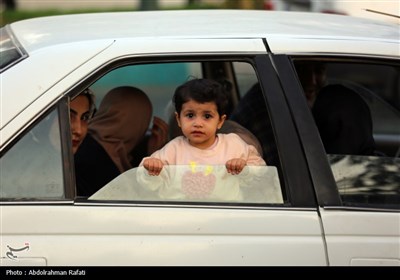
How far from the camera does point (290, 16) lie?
123 inches

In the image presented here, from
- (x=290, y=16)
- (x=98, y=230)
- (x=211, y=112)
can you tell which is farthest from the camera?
(x=290, y=16)

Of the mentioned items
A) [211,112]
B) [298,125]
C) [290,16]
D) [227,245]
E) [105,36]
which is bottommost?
[227,245]

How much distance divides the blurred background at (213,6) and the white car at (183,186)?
0.91 m

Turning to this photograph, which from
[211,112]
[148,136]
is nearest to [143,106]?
[148,136]

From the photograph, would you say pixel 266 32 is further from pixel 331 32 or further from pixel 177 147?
pixel 177 147

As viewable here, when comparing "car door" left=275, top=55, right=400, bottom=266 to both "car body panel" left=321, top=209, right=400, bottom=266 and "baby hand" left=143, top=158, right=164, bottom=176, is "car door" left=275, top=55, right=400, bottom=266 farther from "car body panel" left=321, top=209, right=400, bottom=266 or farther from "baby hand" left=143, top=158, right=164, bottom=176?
"baby hand" left=143, top=158, right=164, bottom=176

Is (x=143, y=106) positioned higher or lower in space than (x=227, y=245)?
higher

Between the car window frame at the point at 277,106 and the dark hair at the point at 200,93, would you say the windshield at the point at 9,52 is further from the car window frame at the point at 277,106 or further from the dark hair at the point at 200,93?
the dark hair at the point at 200,93

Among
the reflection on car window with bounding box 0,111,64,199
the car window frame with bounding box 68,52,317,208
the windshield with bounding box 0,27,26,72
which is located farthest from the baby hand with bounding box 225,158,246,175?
the windshield with bounding box 0,27,26,72

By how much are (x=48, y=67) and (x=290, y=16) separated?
1196 millimetres

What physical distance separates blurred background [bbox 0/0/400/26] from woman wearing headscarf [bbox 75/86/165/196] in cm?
116

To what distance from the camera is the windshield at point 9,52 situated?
Result: 249 centimetres

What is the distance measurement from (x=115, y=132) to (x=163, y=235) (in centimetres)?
101

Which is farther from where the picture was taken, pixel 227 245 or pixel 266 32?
pixel 266 32
